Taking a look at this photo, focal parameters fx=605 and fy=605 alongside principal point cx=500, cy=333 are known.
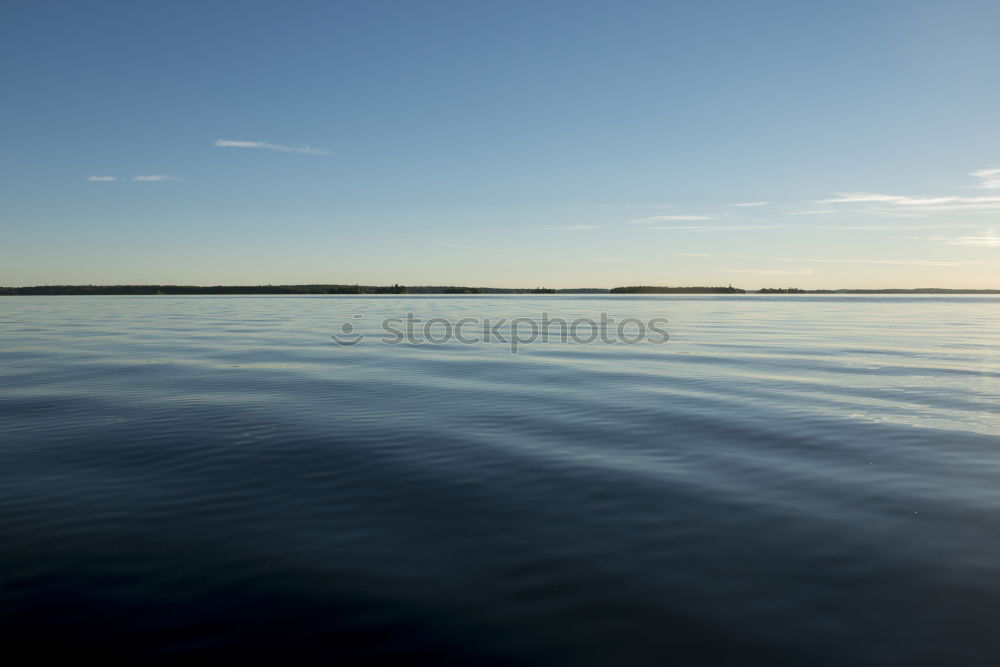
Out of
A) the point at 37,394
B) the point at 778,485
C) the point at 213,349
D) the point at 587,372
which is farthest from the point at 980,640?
the point at 213,349

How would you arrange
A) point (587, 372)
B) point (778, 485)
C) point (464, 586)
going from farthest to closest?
1. point (587, 372)
2. point (778, 485)
3. point (464, 586)

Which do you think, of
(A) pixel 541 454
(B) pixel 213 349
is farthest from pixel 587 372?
(B) pixel 213 349

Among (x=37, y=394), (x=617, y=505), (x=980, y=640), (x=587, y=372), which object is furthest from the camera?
(x=587, y=372)

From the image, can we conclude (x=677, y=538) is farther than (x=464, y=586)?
Yes

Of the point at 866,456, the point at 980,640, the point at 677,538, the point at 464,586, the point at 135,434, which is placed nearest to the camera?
the point at 980,640

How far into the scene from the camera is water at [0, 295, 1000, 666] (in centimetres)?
523

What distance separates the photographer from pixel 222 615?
17.9 ft

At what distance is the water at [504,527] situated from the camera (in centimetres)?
523

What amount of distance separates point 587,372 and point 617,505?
1481cm

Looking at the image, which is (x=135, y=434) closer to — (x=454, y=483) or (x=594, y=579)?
(x=454, y=483)

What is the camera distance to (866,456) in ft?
35.6

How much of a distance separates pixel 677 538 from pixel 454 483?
352cm

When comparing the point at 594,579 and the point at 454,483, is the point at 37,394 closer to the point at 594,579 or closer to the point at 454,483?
the point at 454,483

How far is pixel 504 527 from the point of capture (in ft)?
24.8
